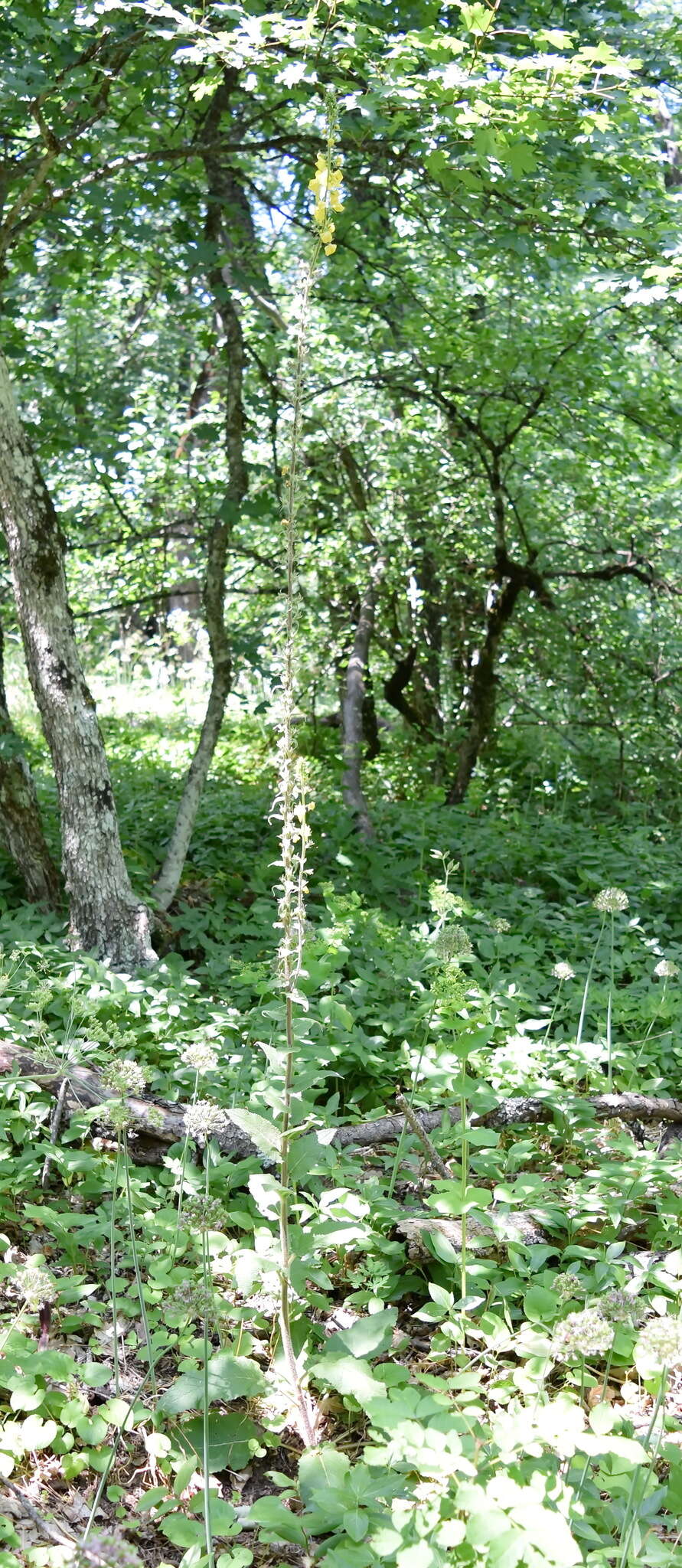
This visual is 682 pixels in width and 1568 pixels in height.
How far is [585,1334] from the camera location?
1.69 m

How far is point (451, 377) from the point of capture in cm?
660

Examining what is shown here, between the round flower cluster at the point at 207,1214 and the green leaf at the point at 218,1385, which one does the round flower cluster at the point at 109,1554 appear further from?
the round flower cluster at the point at 207,1214

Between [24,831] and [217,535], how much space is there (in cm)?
162

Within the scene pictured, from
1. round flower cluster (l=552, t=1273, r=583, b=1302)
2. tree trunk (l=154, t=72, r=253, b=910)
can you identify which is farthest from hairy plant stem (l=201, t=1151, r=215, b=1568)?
tree trunk (l=154, t=72, r=253, b=910)

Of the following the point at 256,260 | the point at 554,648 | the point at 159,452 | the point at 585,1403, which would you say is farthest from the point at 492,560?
the point at 585,1403

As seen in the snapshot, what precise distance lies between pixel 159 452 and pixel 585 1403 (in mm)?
5854

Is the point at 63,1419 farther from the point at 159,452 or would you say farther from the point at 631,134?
the point at 159,452

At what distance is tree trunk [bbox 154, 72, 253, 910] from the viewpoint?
5098 millimetres

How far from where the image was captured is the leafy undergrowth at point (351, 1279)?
1.73 m

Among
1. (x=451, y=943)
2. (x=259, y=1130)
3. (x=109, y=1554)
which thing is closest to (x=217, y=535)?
(x=451, y=943)

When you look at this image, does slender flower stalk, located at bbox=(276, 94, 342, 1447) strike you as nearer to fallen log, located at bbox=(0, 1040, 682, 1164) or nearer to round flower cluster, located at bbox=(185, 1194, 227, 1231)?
round flower cluster, located at bbox=(185, 1194, 227, 1231)

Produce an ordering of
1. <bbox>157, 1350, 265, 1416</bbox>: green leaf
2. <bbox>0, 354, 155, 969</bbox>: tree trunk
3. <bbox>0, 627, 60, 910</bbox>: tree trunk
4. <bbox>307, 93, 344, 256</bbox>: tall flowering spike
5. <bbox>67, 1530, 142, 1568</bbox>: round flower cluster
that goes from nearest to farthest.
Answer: <bbox>67, 1530, 142, 1568</bbox>: round flower cluster < <bbox>307, 93, 344, 256</bbox>: tall flowering spike < <bbox>157, 1350, 265, 1416</bbox>: green leaf < <bbox>0, 354, 155, 969</bbox>: tree trunk < <bbox>0, 627, 60, 910</bbox>: tree trunk

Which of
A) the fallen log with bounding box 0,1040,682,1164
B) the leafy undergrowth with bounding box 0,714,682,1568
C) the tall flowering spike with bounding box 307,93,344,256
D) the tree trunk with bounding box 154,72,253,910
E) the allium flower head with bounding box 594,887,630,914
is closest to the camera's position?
the leafy undergrowth with bounding box 0,714,682,1568

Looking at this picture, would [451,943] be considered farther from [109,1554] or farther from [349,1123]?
[109,1554]
